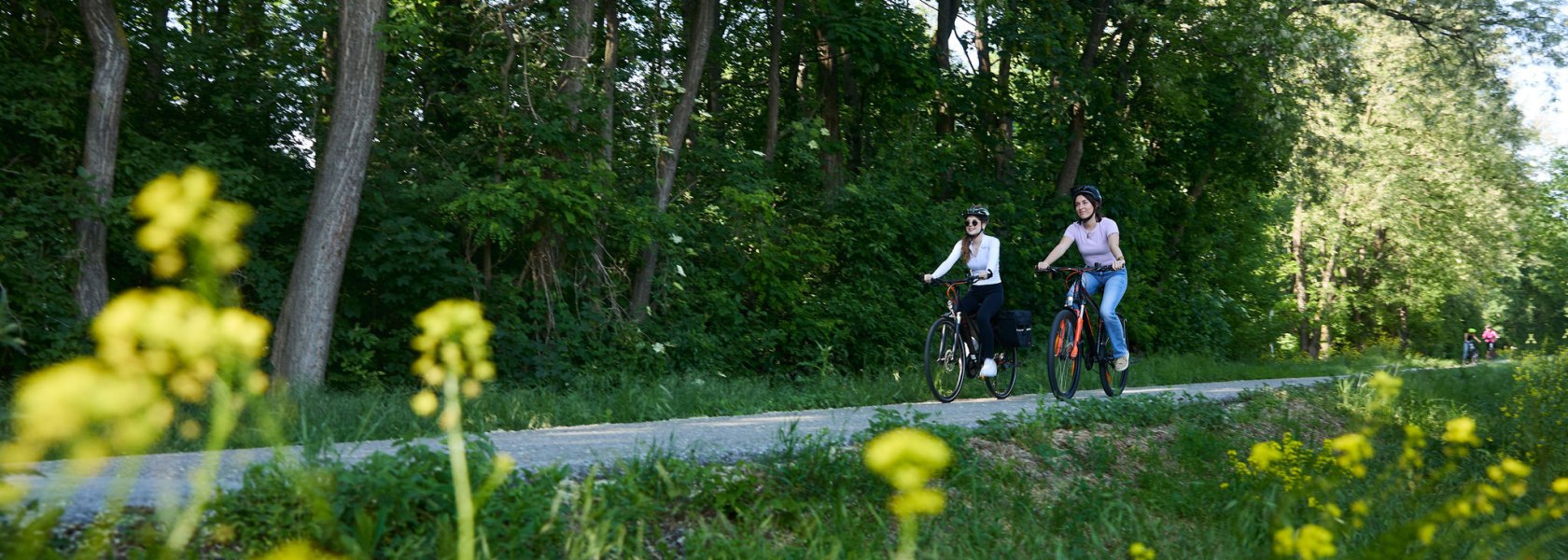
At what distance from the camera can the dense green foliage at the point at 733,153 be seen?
1138 centimetres

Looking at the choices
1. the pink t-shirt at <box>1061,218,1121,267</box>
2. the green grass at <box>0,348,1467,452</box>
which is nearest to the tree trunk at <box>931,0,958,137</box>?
the green grass at <box>0,348,1467,452</box>

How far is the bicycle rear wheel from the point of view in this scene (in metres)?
9.76

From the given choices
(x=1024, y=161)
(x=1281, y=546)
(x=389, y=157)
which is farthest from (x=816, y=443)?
(x=1024, y=161)

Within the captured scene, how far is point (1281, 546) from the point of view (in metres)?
2.70

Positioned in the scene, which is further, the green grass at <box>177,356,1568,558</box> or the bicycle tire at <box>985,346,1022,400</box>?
the bicycle tire at <box>985,346,1022,400</box>

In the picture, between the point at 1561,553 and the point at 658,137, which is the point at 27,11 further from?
the point at 1561,553

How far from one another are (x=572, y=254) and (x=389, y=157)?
7.14 ft

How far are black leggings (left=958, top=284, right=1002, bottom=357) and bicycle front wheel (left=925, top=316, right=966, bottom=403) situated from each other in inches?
7.2

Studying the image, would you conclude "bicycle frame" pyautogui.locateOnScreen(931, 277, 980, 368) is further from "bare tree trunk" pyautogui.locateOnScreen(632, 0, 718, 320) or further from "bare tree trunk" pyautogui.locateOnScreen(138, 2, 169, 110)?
"bare tree trunk" pyautogui.locateOnScreen(138, 2, 169, 110)

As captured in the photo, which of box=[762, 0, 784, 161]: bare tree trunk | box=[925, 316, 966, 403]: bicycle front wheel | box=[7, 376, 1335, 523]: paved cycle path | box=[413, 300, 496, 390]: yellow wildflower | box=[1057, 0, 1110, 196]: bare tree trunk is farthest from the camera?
box=[1057, 0, 1110, 196]: bare tree trunk

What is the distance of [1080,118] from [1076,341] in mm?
10379

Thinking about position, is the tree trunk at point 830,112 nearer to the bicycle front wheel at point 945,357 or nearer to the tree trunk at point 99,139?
the bicycle front wheel at point 945,357

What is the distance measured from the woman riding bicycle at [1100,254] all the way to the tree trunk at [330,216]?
6160 mm

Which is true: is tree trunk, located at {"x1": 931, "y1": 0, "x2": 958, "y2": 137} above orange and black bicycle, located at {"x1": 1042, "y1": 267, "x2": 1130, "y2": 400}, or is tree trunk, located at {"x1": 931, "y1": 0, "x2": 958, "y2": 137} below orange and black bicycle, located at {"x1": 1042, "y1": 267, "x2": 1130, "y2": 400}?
above
